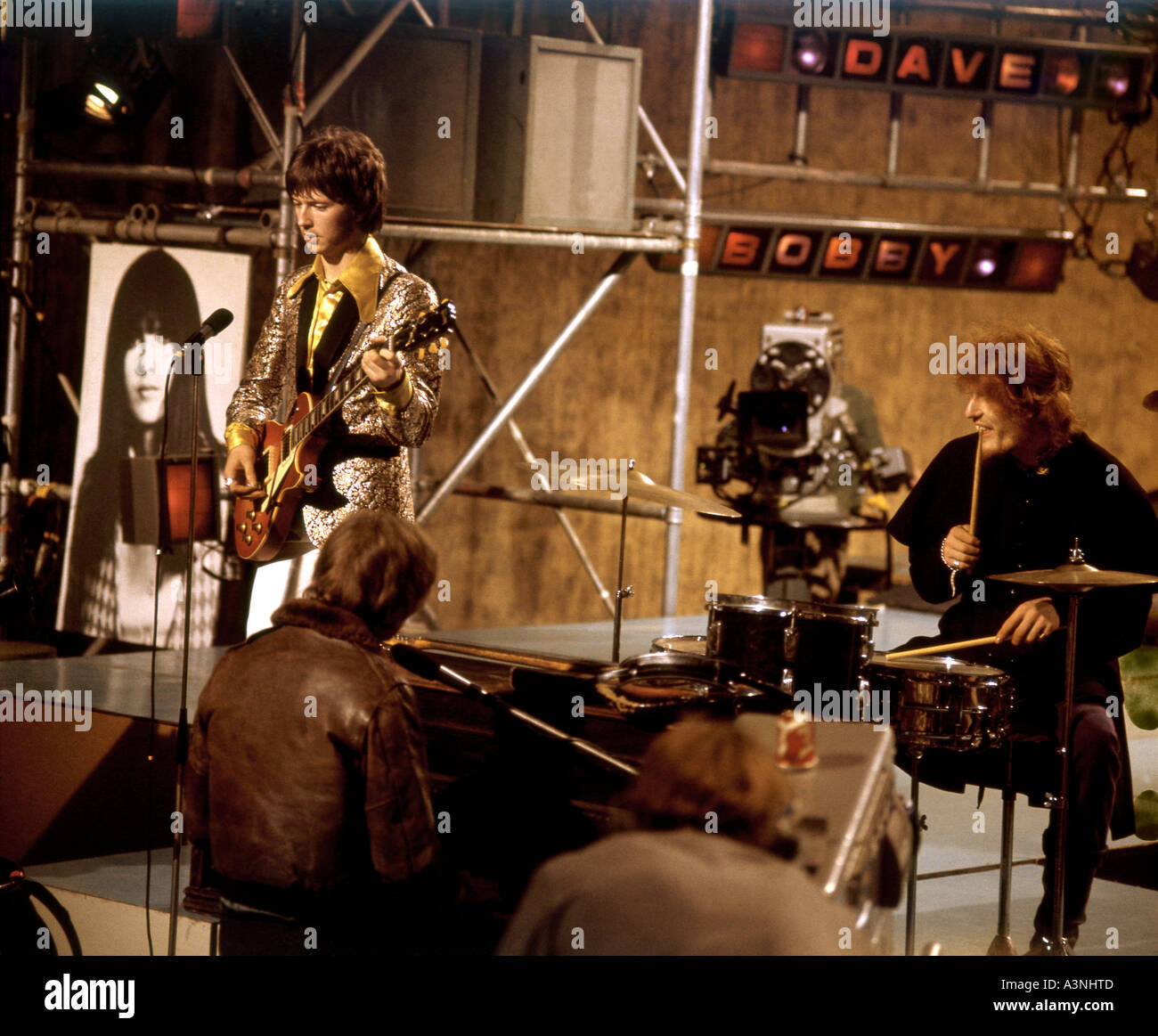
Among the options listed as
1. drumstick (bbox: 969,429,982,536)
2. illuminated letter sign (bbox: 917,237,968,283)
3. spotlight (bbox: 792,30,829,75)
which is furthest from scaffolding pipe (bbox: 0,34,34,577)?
illuminated letter sign (bbox: 917,237,968,283)

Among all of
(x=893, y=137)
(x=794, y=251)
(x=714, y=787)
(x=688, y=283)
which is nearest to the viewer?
(x=714, y=787)

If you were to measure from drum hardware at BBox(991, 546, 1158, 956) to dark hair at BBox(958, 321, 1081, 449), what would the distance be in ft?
1.51

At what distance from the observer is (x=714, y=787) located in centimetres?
191

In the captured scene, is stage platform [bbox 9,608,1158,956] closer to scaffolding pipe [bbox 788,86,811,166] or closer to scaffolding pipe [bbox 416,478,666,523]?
scaffolding pipe [bbox 416,478,666,523]

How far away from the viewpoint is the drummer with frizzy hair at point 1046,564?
12.2 feet

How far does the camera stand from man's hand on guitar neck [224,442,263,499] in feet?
12.8

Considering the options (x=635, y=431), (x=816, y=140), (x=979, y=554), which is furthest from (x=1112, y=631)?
(x=816, y=140)

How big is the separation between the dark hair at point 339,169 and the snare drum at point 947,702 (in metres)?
Answer: 1.72

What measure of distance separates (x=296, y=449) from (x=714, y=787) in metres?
2.13

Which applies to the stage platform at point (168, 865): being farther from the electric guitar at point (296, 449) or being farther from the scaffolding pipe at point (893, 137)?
the scaffolding pipe at point (893, 137)

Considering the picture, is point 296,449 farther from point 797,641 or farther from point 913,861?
point 913,861

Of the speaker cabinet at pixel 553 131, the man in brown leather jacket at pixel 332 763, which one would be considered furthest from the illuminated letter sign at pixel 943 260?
the man in brown leather jacket at pixel 332 763

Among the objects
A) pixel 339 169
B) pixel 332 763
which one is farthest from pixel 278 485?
pixel 332 763
